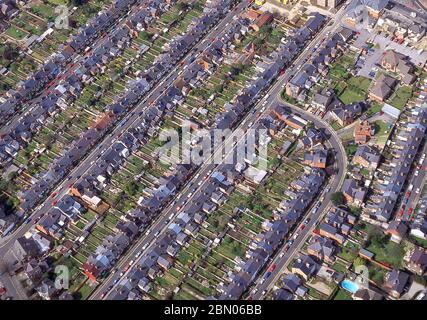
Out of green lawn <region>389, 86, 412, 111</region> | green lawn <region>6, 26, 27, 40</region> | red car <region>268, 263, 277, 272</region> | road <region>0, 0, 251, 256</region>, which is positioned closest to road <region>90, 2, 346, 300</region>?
green lawn <region>389, 86, 412, 111</region>

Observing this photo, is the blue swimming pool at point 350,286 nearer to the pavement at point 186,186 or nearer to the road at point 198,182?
the pavement at point 186,186

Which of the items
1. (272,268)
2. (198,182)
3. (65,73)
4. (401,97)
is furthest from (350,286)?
(65,73)

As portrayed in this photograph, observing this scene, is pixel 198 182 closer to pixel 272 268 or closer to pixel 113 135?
pixel 113 135

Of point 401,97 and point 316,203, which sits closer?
point 316,203

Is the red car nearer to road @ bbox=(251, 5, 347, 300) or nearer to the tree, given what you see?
road @ bbox=(251, 5, 347, 300)

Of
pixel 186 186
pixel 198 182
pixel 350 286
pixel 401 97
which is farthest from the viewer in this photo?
pixel 401 97

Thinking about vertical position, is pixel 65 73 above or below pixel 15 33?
below

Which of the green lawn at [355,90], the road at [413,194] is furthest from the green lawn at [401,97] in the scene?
the road at [413,194]
